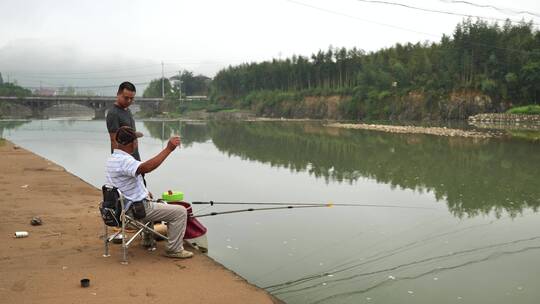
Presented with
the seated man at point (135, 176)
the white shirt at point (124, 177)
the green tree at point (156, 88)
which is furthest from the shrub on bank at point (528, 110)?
the green tree at point (156, 88)

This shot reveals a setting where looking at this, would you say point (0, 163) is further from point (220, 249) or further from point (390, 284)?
point (390, 284)

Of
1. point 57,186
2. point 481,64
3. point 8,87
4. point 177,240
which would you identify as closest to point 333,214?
point 177,240

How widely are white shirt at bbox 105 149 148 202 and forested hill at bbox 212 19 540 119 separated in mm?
55938

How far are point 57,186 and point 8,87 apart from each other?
379 ft

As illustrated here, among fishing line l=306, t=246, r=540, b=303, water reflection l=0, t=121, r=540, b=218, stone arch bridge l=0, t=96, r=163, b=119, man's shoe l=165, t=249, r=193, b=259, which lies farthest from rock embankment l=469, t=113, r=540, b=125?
stone arch bridge l=0, t=96, r=163, b=119

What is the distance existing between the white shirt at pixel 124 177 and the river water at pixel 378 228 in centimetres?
166

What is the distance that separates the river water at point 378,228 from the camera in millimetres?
5627

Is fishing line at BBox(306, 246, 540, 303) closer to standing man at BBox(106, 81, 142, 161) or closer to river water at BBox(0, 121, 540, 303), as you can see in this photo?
river water at BBox(0, 121, 540, 303)

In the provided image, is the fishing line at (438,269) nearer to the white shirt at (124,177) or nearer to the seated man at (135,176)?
the seated man at (135,176)

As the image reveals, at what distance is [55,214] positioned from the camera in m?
7.93

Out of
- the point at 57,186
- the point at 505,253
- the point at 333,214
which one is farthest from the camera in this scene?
the point at 57,186

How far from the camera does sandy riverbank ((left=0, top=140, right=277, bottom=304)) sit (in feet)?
14.7

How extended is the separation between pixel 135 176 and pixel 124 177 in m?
0.14

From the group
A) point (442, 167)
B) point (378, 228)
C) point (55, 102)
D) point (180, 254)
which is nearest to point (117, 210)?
point (180, 254)
